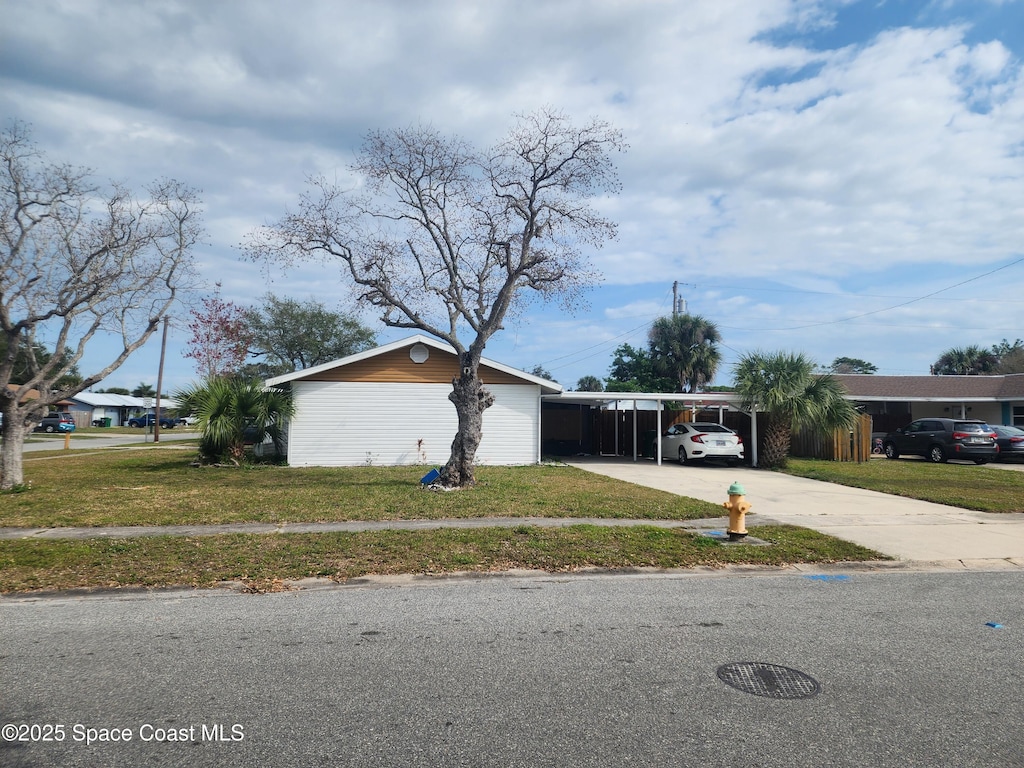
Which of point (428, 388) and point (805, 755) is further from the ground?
point (428, 388)

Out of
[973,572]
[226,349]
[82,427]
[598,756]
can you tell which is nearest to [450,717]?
[598,756]

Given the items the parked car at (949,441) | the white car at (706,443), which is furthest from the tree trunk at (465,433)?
the parked car at (949,441)

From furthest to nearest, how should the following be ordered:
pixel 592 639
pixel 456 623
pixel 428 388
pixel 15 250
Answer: pixel 428 388, pixel 15 250, pixel 456 623, pixel 592 639

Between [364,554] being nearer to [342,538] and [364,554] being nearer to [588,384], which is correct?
[342,538]

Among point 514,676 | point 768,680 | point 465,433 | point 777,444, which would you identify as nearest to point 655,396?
point 777,444

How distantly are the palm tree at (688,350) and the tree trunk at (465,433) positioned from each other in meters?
25.0

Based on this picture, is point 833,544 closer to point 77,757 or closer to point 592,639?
point 592,639

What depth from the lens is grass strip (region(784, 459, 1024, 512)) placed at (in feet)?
44.0

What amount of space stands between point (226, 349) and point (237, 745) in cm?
4241

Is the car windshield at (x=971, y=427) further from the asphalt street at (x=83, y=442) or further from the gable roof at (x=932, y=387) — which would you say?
the asphalt street at (x=83, y=442)

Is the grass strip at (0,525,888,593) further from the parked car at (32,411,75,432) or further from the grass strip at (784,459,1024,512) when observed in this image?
the parked car at (32,411,75,432)

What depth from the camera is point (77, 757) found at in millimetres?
3475

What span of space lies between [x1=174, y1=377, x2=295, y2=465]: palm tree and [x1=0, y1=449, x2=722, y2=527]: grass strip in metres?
1.44


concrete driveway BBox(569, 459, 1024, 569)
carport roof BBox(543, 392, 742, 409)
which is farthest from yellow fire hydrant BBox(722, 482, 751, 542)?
carport roof BBox(543, 392, 742, 409)
